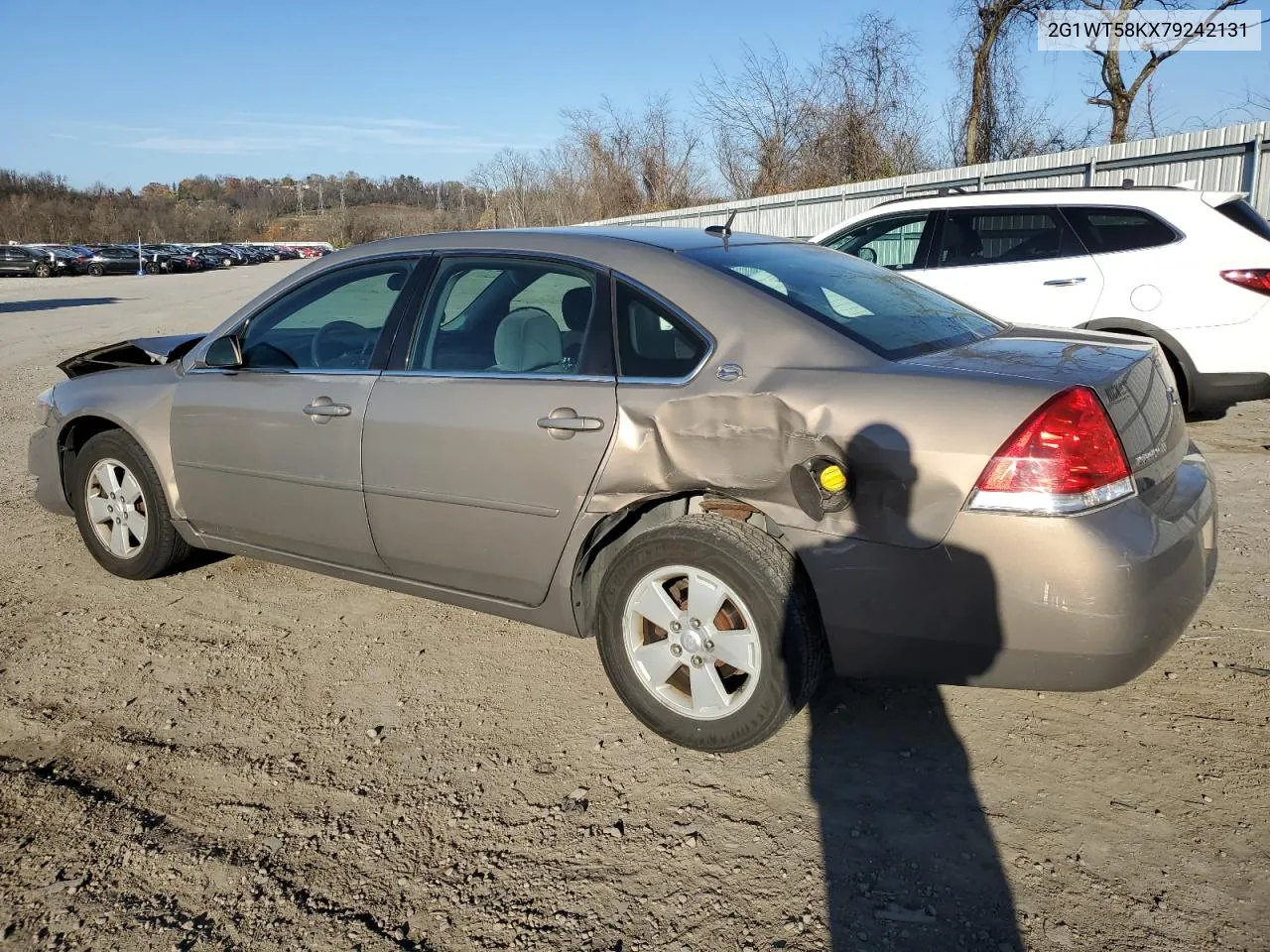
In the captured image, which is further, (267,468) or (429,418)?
(267,468)

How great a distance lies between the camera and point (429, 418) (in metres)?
3.59

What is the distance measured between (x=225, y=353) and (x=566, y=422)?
1809mm

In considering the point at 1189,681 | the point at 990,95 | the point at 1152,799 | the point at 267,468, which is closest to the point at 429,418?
the point at 267,468

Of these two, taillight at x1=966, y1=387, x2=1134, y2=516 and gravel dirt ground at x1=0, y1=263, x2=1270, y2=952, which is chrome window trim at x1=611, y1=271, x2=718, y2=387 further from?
gravel dirt ground at x1=0, y1=263, x2=1270, y2=952

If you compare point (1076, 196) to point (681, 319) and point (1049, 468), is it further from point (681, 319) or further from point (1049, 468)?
point (1049, 468)

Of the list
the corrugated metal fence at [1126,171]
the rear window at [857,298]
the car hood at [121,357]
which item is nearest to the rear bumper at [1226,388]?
the corrugated metal fence at [1126,171]

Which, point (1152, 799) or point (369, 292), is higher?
point (369, 292)

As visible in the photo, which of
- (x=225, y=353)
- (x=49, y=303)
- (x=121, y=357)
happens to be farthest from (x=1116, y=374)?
(x=49, y=303)

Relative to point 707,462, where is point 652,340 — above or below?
above

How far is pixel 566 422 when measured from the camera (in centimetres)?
327

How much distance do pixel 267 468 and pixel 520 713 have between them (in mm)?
1476

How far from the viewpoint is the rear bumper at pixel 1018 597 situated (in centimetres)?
261

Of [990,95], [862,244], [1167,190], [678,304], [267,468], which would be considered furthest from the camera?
[990,95]

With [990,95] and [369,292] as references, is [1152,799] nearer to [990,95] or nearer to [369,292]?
[369,292]
